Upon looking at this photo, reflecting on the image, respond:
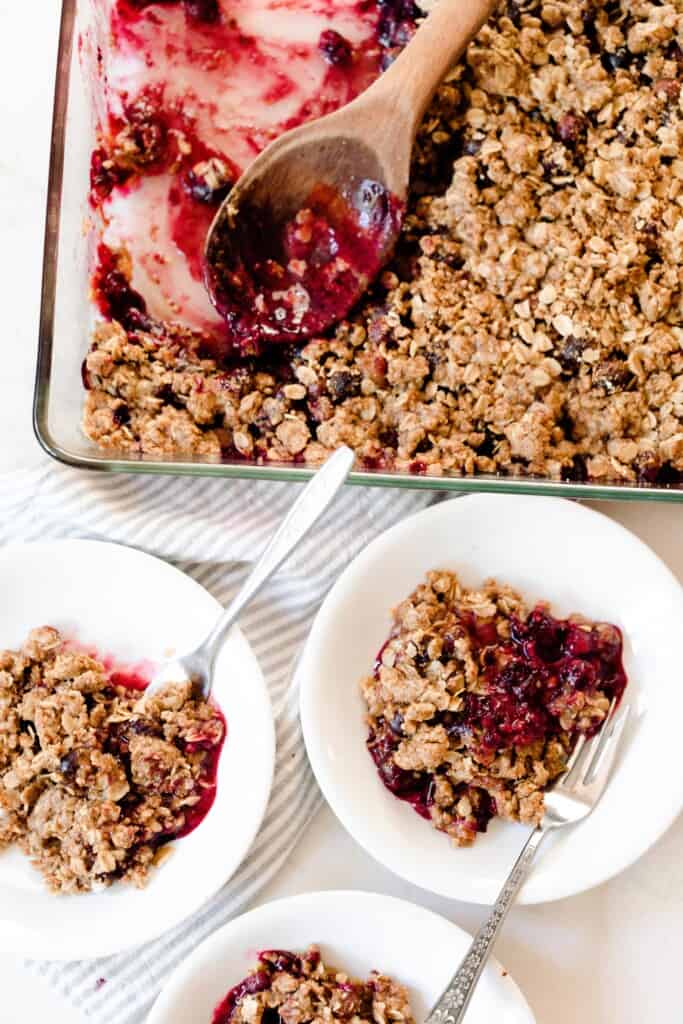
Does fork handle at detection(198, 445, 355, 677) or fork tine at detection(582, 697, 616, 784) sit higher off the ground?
fork handle at detection(198, 445, 355, 677)

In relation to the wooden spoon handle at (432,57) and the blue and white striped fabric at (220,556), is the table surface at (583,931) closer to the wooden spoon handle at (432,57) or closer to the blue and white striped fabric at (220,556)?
the blue and white striped fabric at (220,556)

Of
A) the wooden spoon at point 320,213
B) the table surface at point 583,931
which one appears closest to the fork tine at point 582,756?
the table surface at point 583,931

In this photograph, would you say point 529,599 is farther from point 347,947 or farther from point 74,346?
point 74,346

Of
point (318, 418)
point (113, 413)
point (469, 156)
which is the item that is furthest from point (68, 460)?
point (469, 156)

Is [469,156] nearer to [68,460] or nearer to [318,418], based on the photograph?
[318,418]

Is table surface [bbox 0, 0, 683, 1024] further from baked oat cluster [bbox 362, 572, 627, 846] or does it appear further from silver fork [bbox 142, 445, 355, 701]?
silver fork [bbox 142, 445, 355, 701]

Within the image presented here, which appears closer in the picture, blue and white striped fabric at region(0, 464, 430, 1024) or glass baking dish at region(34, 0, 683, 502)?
glass baking dish at region(34, 0, 683, 502)

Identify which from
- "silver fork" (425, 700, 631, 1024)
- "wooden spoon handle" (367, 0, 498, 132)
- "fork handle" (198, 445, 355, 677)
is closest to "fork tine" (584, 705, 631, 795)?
"silver fork" (425, 700, 631, 1024)
